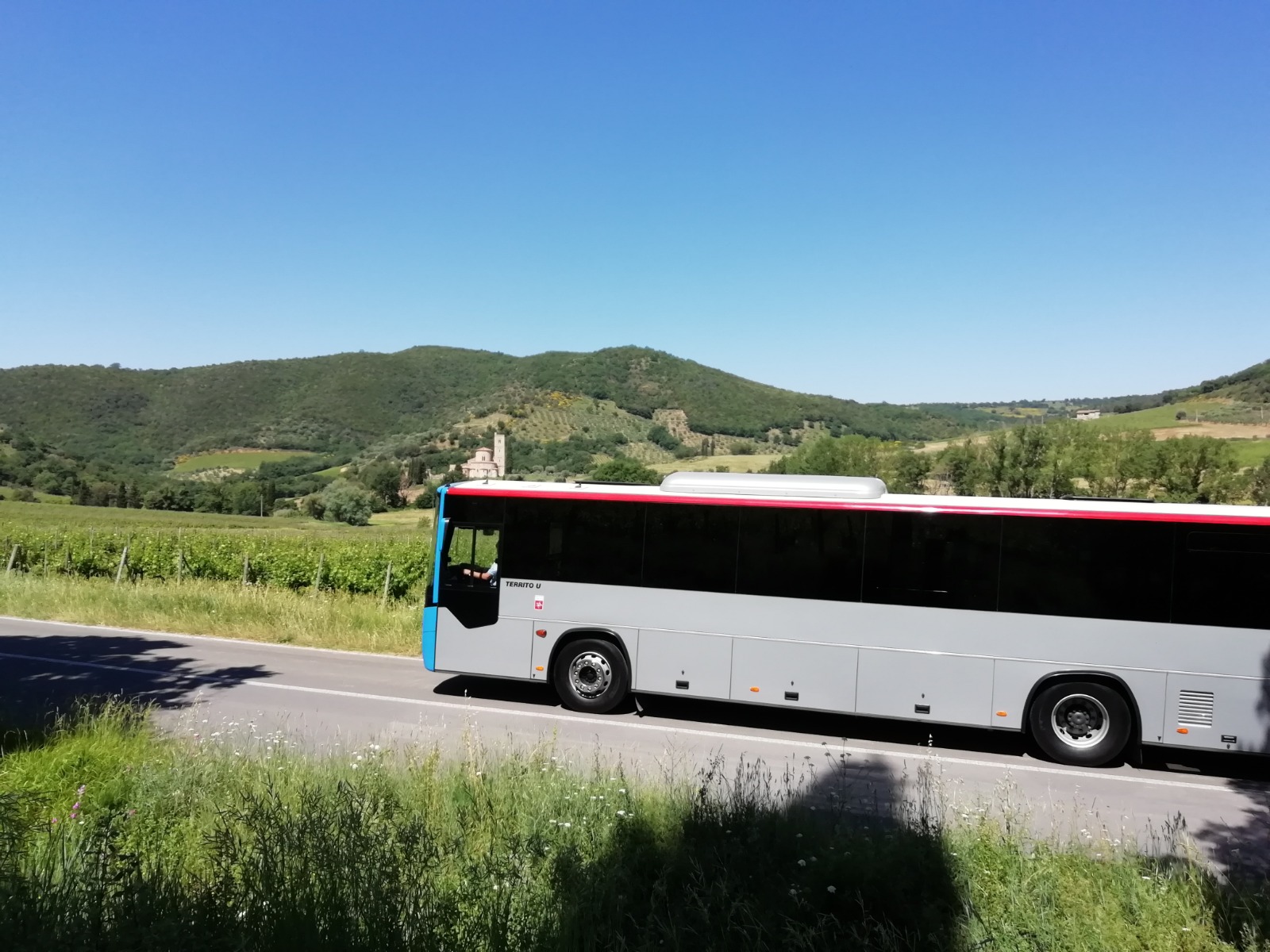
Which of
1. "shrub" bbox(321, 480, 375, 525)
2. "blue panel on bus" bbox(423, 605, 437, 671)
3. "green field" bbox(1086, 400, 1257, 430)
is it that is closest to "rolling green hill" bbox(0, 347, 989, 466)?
"green field" bbox(1086, 400, 1257, 430)

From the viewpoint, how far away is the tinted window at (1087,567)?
29.8 feet

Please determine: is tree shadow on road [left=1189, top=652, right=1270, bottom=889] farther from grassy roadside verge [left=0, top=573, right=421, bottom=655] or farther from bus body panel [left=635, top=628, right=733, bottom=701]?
grassy roadside verge [left=0, top=573, right=421, bottom=655]

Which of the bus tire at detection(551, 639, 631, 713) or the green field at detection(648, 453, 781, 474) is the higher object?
the green field at detection(648, 453, 781, 474)

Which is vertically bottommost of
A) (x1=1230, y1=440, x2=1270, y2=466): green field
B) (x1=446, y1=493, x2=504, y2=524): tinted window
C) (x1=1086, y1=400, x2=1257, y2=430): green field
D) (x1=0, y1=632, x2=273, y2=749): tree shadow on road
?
(x1=0, y1=632, x2=273, y2=749): tree shadow on road

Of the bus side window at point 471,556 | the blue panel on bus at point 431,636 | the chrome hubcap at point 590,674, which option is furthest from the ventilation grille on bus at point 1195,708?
the blue panel on bus at point 431,636

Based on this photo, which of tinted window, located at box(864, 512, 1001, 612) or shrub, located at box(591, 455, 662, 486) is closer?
tinted window, located at box(864, 512, 1001, 612)

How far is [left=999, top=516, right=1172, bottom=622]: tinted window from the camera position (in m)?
9.09

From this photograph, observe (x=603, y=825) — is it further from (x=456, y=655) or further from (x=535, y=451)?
(x=535, y=451)

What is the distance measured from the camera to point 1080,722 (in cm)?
936

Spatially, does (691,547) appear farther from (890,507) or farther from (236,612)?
(236,612)

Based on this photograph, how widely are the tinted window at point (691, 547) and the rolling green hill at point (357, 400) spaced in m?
99.6

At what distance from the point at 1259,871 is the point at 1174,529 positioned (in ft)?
12.7

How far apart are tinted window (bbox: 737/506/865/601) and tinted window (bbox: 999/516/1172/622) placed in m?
1.63

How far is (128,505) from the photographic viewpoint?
7775 cm
